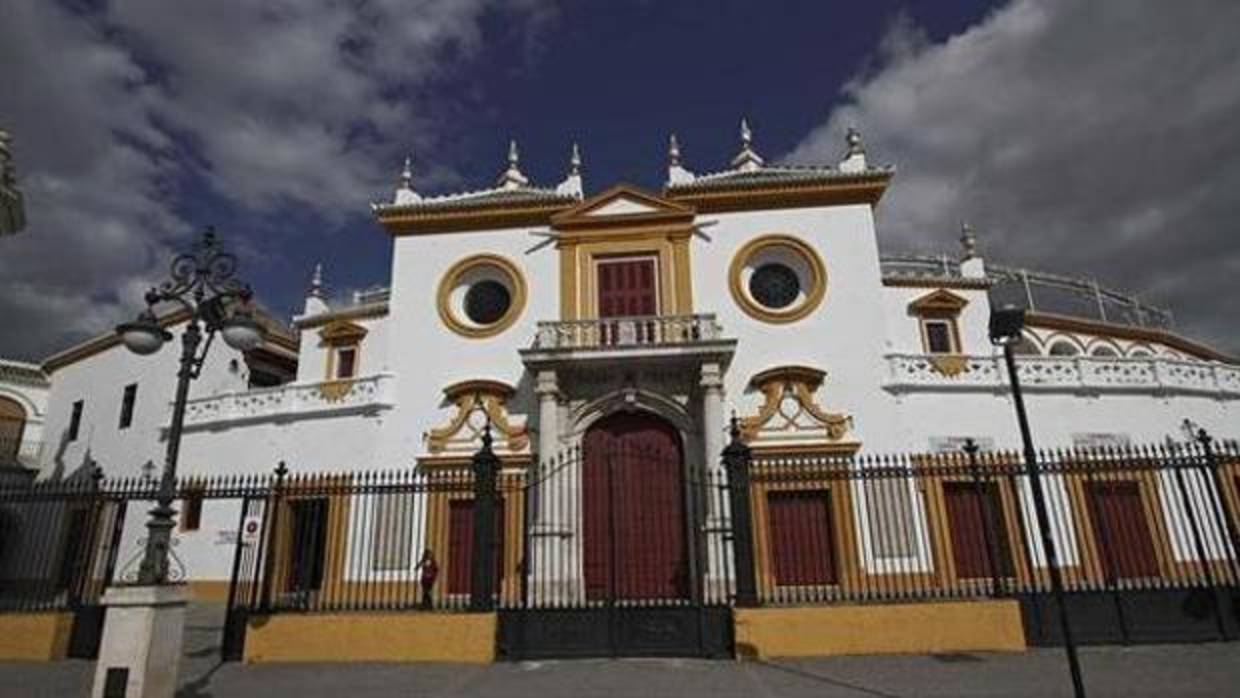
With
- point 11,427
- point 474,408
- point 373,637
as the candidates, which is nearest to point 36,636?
point 373,637

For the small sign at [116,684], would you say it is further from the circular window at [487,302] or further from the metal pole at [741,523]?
the circular window at [487,302]

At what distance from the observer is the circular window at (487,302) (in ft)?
60.8

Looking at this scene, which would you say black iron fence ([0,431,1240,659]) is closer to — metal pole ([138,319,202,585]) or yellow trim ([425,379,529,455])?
yellow trim ([425,379,529,455])

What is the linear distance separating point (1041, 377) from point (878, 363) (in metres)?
4.23

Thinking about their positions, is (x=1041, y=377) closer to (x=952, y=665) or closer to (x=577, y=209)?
(x=952, y=665)

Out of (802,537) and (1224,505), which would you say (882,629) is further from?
(802,537)

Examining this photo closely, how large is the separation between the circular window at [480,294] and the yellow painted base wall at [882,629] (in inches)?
424

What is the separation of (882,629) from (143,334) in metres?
9.71

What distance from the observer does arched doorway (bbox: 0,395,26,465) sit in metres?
26.2

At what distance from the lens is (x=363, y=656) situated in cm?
957

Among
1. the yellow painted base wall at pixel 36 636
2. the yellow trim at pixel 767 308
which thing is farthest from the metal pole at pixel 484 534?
the yellow trim at pixel 767 308

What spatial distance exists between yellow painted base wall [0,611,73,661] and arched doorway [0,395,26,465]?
20284 millimetres

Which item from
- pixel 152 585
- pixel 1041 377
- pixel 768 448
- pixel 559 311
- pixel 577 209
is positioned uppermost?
pixel 577 209

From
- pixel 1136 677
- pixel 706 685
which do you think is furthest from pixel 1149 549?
pixel 706 685
